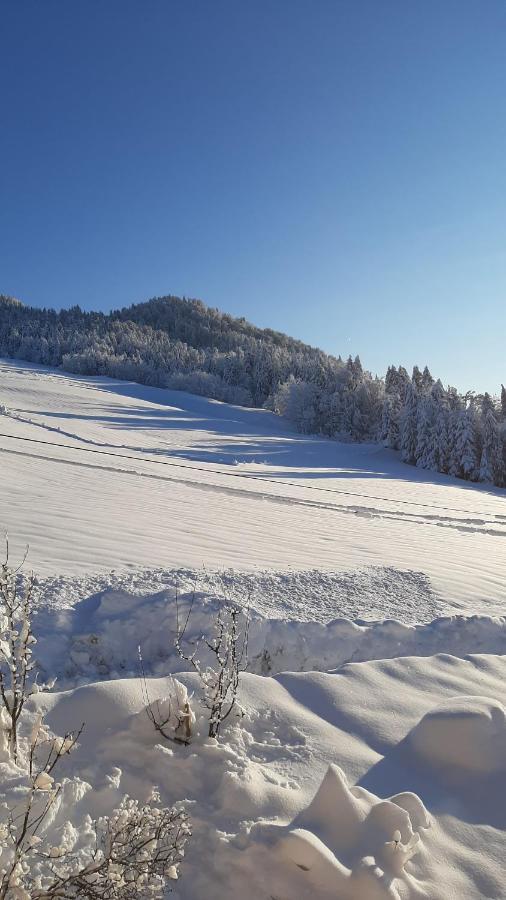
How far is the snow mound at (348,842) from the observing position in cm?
192

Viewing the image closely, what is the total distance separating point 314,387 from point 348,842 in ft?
146

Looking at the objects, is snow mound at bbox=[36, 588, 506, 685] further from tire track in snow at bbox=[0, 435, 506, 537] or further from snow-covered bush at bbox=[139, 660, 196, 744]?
tire track in snow at bbox=[0, 435, 506, 537]

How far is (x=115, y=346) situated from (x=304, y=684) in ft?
242

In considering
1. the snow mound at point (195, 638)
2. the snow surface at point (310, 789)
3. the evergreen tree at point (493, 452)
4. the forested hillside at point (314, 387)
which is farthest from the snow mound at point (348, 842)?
the evergreen tree at point (493, 452)

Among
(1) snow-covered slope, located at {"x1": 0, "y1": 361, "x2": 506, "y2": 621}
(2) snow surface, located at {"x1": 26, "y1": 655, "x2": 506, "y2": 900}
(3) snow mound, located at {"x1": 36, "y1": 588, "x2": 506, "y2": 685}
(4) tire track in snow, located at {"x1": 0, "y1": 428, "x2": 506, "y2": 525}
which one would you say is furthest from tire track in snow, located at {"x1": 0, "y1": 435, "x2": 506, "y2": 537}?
(2) snow surface, located at {"x1": 26, "y1": 655, "x2": 506, "y2": 900}

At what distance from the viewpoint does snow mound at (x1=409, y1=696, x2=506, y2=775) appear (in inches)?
110

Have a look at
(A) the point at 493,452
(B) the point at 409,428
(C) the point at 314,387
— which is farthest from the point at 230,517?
(C) the point at 314,387

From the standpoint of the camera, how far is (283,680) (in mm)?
3754

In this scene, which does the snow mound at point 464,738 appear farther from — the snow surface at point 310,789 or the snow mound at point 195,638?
the snow mound at point 195,638

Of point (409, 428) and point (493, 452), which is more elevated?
point (409, 428)

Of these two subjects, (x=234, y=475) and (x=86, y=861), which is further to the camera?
(x=234, y=475)

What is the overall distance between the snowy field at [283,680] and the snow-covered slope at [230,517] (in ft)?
0.20

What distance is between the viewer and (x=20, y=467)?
441 inches

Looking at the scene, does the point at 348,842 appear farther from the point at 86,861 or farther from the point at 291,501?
the point at 291,501
